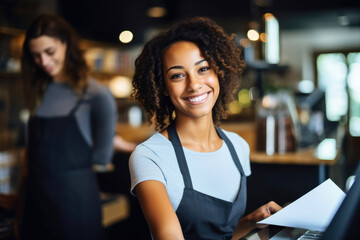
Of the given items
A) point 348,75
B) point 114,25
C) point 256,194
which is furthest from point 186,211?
point 348,75

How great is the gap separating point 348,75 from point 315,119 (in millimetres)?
5286

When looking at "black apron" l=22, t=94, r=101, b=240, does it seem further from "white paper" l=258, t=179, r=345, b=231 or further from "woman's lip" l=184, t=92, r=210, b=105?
"white paper" l=258, t=179, r=345, b=231

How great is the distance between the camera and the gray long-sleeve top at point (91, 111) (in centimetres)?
188

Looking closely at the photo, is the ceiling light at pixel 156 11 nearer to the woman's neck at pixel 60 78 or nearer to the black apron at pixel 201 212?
the woman's neck at pixel 60 78

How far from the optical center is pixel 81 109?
6.30ft

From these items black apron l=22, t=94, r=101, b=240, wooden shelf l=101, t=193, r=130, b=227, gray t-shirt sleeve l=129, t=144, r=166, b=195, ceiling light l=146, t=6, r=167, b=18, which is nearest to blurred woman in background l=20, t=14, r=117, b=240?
black apron l=22, t=94, r=101, b=240

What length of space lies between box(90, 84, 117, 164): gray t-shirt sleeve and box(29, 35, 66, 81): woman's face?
0.26 m

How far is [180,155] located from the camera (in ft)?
3.47

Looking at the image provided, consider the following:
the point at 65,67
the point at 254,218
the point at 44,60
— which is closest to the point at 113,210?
the point at 65,67

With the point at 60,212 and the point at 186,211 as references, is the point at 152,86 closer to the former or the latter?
the point at 186,211

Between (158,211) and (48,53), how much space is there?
1060 millimetres

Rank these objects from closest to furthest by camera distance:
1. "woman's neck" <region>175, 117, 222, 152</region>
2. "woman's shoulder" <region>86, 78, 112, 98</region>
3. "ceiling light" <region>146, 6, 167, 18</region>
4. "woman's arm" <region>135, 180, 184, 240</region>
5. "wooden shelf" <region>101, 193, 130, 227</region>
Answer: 1. "woman's arm" <region>135, 180, 184, 240</region>
2. "woman's neck" <region>175, 117, 222, 152</region>
3. "woman's shoulder" <region>86, 78, 112, 98</region>
4. "wooden shelf" <region>101, 193, 130, 227</region>
5. "ceiling light" <region>146, 6, 167, 18</region>

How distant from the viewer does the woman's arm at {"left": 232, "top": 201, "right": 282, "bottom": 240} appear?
3.69 feet

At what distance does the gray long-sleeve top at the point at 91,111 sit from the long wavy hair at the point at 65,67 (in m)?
0.04
